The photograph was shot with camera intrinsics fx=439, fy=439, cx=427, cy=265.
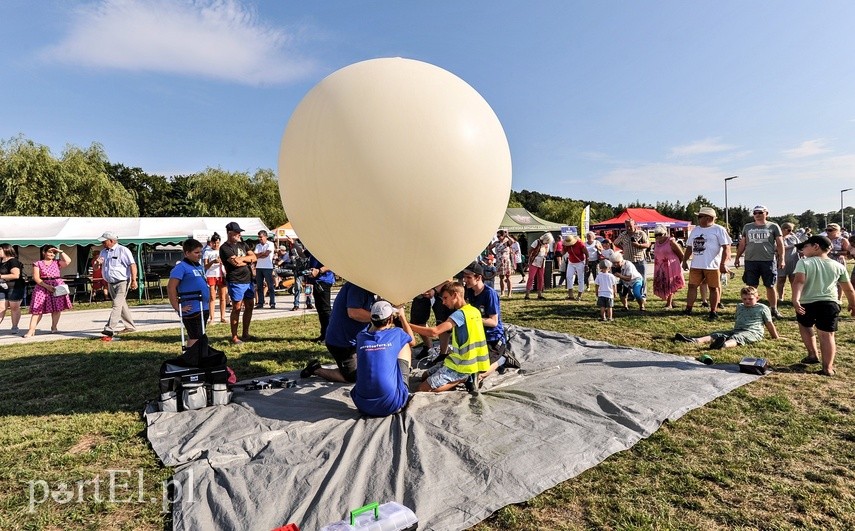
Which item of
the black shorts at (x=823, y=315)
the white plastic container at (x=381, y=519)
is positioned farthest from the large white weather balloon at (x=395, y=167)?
the black shorts at (x=823, y=315)

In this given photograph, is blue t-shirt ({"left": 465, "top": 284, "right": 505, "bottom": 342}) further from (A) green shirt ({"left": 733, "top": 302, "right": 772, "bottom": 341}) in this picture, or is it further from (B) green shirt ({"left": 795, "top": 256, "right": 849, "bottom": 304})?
(A) green shirt ({"left": 733, "top": 302, "right": 772, "bottom": 341})

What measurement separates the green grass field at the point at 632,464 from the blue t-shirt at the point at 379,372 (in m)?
1.40

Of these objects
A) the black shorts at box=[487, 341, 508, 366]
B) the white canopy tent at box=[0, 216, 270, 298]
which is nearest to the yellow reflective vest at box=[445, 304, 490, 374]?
the black shorts at box=[487, 341, 508, 366]

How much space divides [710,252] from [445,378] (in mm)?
5693

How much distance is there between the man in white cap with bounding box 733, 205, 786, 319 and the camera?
7172 mm

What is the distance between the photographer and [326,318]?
645 cm

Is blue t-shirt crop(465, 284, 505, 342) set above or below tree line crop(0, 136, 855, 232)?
below

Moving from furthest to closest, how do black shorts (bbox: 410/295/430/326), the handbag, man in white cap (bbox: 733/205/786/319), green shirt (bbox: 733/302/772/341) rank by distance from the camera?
1. the handbag
2. man in white cap (bbox: 733/205/786/319)
3. black shorts (bbox: 410/295/430/326)
4. green shirt (bbox: 733/302/772/341)

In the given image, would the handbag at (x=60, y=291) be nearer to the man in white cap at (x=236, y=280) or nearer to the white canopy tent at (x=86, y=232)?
the man in white cap at (x=236, y=280)

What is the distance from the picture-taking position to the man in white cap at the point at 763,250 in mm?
7172

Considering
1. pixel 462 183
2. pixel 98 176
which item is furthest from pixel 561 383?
pixel 98 176

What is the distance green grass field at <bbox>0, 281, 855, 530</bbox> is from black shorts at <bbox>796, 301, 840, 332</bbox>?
0.49 m

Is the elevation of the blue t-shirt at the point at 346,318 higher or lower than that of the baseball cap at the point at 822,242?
lower

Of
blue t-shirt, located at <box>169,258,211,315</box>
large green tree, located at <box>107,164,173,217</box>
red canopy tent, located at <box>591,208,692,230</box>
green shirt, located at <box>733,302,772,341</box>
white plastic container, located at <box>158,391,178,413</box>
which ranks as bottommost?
white plastic container, located at <box>158,391,178,413</box>
